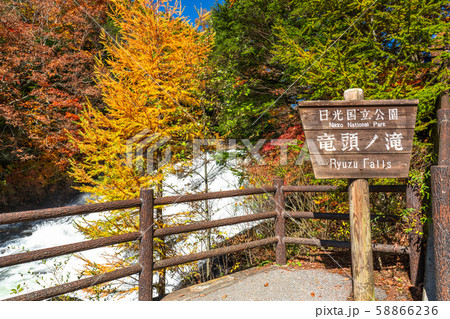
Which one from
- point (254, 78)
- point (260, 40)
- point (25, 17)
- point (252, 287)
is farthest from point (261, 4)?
point (25, 17)

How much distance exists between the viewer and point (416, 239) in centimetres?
392

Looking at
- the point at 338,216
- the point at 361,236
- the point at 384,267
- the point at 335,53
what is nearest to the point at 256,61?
the point at 335,53

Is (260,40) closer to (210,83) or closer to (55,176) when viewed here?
(210,83)

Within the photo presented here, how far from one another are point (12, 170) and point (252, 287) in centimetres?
1403

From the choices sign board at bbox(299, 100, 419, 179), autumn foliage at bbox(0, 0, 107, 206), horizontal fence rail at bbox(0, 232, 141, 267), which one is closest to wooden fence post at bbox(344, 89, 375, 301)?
sign board at bbox(299, 100, 419, 179)

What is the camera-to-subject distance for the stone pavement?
3.76 metres

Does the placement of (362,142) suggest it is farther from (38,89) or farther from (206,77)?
(38,89)

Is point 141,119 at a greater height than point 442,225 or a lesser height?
greater

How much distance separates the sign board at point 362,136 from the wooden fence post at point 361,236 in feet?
0.49

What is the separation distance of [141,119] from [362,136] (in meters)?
5.20

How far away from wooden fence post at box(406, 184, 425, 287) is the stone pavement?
523mm

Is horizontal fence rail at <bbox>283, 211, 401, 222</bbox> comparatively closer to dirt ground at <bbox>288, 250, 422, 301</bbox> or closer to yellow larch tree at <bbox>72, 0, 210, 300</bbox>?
dirt ground at <bbox>288, 250, 422, 301</bbox>

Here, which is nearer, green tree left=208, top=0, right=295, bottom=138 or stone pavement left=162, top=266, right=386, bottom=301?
stone pavement left=162, top=266, right=386, bottom=301

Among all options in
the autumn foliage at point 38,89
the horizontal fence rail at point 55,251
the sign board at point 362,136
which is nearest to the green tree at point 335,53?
the sign board at point 362,136
